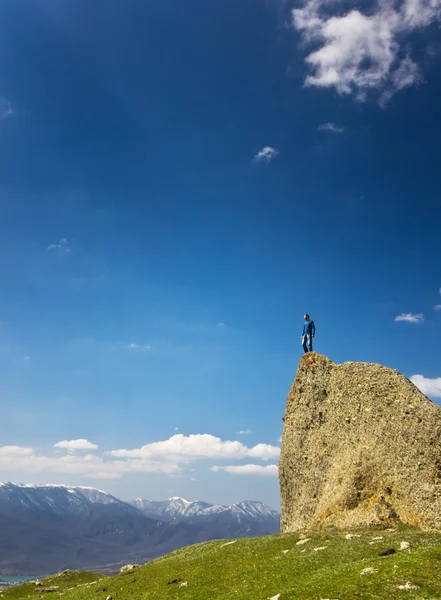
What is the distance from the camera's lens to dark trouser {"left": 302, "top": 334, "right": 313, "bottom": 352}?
68438 millimetres

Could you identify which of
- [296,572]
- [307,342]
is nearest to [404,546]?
[296,572]

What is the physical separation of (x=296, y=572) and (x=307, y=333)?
4072 centimetres

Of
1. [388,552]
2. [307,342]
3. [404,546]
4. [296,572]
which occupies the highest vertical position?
[307,342]

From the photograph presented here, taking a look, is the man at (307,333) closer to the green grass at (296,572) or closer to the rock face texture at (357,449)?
the rock face texture at (357,449)

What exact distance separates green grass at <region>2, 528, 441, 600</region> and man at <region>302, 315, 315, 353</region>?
29171 millimetres

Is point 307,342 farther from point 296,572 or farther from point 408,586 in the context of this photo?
point 408,586

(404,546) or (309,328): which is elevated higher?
(309,328)

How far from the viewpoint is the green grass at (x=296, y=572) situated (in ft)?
82.9

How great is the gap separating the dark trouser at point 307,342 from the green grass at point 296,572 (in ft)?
95.0

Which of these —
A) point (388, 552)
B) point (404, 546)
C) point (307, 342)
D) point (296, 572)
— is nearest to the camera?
point (388, 552)

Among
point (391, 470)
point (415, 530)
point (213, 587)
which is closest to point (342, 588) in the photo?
point (213, 587)

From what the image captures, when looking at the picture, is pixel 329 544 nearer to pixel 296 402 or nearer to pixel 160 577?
pixel 160 577

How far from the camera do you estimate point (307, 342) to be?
68562 mm

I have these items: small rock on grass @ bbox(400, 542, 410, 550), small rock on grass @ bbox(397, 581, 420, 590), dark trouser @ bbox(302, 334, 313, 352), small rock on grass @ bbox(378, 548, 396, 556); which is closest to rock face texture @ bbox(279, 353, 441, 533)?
dark trouser @ bbox(302, 334, 313, 352)
